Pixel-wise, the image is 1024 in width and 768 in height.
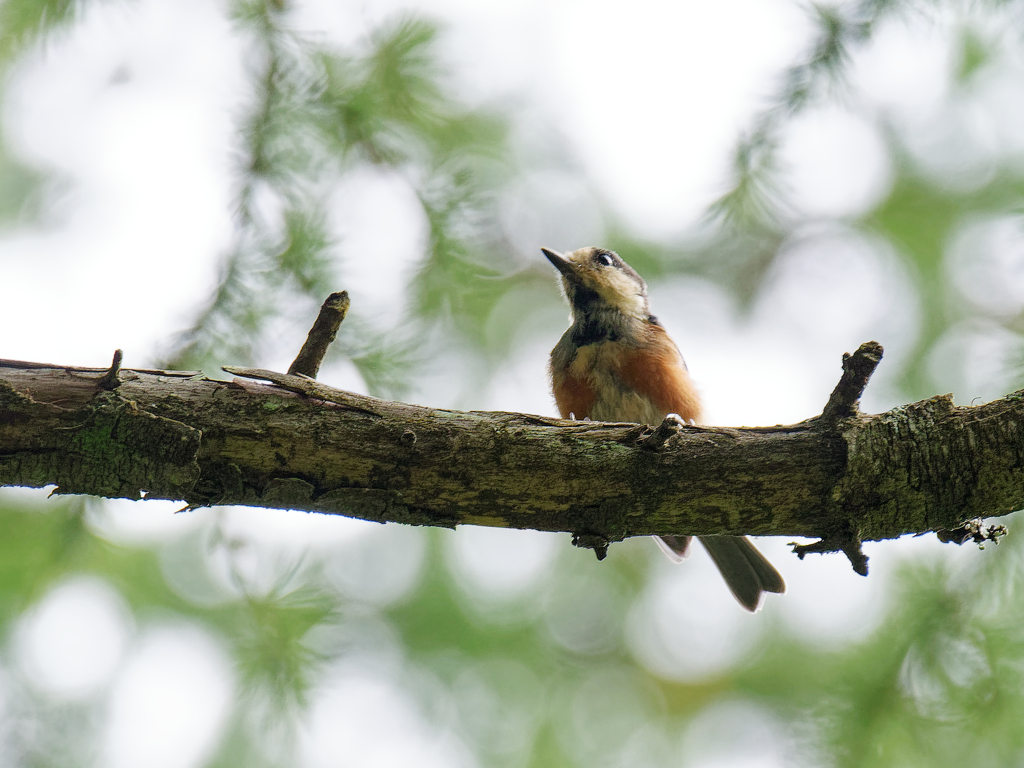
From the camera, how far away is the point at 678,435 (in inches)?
97.0

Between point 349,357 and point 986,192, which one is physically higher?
point 986,192

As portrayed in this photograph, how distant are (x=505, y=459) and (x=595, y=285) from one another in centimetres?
269

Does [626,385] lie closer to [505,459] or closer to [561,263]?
[561,263]

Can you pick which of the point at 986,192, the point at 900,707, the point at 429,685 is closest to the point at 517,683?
the point at 429,685

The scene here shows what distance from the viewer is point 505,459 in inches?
93.7

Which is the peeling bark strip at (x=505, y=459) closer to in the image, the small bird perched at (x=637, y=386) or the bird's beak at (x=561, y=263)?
the small bird perched at (x=637, y=386)

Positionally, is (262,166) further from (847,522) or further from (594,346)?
(847,522)

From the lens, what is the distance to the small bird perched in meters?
4.07

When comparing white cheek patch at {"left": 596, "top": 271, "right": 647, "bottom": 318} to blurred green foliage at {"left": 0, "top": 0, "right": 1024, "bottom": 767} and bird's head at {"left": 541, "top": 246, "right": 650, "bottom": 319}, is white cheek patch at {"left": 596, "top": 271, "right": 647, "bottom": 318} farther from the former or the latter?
blurred green foliage at {"left": 0, "top": 0, "right": 1024, "bottom": 767}

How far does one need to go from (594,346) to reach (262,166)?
1.92 meters

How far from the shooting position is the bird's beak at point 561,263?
488 centimetres

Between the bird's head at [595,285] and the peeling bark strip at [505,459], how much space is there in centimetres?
236

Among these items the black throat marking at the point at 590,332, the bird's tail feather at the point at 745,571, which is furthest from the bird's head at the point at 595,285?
the bird's tail feather at the point at 745,571

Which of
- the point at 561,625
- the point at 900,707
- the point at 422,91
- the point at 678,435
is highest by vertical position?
the point at 422,91
